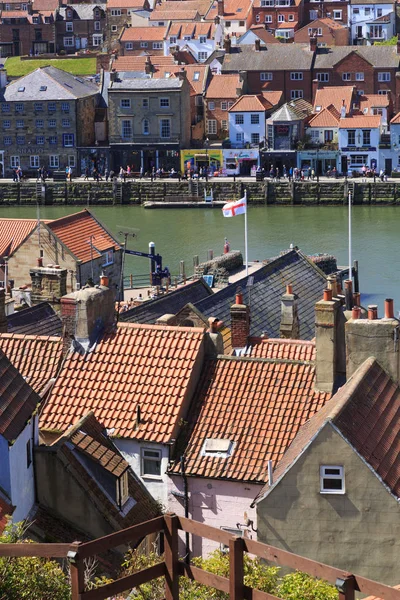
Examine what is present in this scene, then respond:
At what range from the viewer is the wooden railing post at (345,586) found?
1174 cm

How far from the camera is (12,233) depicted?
168ft

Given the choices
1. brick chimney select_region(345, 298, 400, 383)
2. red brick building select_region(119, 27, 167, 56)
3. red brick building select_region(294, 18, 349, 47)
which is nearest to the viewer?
brick chimney select_region(345, 298, 400, 383)

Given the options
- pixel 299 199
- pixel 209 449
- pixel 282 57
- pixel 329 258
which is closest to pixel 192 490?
pixel 209 449

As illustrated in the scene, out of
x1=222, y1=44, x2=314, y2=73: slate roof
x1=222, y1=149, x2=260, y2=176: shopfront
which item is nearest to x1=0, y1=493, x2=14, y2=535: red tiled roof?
x1=222, y1=149, x2=260, y2=176: shopfront

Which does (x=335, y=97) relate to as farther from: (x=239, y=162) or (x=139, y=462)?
(x=139, y=462)

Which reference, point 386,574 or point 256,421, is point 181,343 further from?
point 386,574

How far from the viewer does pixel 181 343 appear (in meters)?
22.0

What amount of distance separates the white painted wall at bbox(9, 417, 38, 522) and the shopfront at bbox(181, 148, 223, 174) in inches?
3073

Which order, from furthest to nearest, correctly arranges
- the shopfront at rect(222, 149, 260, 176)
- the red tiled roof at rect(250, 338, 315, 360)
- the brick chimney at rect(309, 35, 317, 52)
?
the brick chimney at rect(309, 35, 317, 52) → the shopfront at rect(222, 149, 260, 176) → the red tiled roof at rect(250, 338, 315, 360)

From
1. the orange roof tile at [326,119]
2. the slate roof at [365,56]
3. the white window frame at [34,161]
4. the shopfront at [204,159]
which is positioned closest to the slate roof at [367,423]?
the orange roof tile at [326,119]

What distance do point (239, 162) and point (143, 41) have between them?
1102 inches

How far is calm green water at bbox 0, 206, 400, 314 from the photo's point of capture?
67188 mm

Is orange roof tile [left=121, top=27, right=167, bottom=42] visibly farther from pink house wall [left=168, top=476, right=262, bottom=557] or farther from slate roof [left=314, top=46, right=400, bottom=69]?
pink house wall [left=168, top=476, right=262, bottom=557]

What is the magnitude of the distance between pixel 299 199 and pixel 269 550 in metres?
79.6
